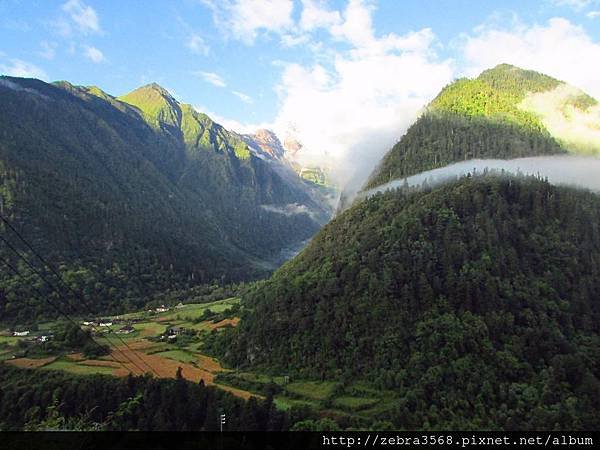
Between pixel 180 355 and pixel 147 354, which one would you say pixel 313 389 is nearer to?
pixel 180 355

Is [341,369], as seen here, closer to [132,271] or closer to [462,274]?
[462,274]

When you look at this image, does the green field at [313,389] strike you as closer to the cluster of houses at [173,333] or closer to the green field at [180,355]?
the green field at [180,355]

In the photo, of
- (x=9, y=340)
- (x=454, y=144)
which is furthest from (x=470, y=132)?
(x=9, y=340)

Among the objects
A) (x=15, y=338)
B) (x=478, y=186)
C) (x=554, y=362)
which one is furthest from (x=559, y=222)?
(x=15, y=338)

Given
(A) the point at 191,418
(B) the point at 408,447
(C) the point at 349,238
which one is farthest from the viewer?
(C) the point at 349,238

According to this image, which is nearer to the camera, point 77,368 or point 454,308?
point 454,308

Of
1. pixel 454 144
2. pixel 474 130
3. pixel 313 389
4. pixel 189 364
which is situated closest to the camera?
pixel 313 389
